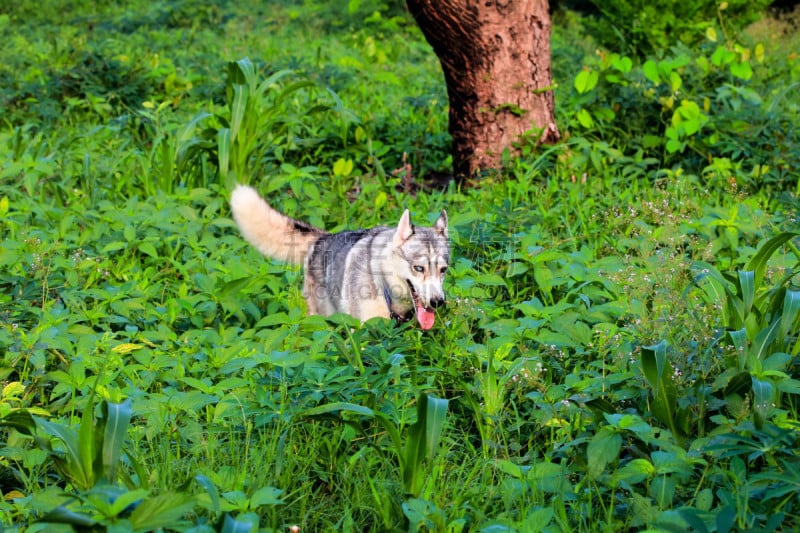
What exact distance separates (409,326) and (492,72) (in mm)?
2787

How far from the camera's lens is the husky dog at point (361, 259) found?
12.7ft

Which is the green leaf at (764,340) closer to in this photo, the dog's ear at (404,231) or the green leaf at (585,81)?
the dog's ear at (404,231)

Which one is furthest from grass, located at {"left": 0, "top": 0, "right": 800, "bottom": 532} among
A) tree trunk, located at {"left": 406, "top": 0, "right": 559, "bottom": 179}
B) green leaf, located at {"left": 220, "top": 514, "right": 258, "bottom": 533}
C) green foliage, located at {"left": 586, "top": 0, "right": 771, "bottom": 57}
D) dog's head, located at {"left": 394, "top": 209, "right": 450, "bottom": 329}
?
green foliage, located at {"left": 586, "top": 0, "right": 771, "bottom": 57}

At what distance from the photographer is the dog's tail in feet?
15.0

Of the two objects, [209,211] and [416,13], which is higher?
[416,13]

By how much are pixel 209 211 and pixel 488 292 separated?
198 cm

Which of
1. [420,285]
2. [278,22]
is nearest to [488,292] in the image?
[420,285]

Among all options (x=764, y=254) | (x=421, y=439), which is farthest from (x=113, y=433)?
(x=764, y=254)

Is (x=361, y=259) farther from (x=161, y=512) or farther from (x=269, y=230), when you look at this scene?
(x=161, y=512)

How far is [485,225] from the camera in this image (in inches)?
187

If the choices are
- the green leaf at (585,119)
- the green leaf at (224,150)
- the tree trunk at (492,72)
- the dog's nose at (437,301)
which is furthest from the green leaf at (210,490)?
the green leaf at (585,119)

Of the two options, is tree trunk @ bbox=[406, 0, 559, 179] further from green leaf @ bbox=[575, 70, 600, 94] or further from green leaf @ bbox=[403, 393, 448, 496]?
green leaf @ bbox=[403, 393, 448, 496]

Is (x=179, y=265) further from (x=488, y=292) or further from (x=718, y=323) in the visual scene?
(x=718, y=323)

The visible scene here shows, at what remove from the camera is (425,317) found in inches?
146
